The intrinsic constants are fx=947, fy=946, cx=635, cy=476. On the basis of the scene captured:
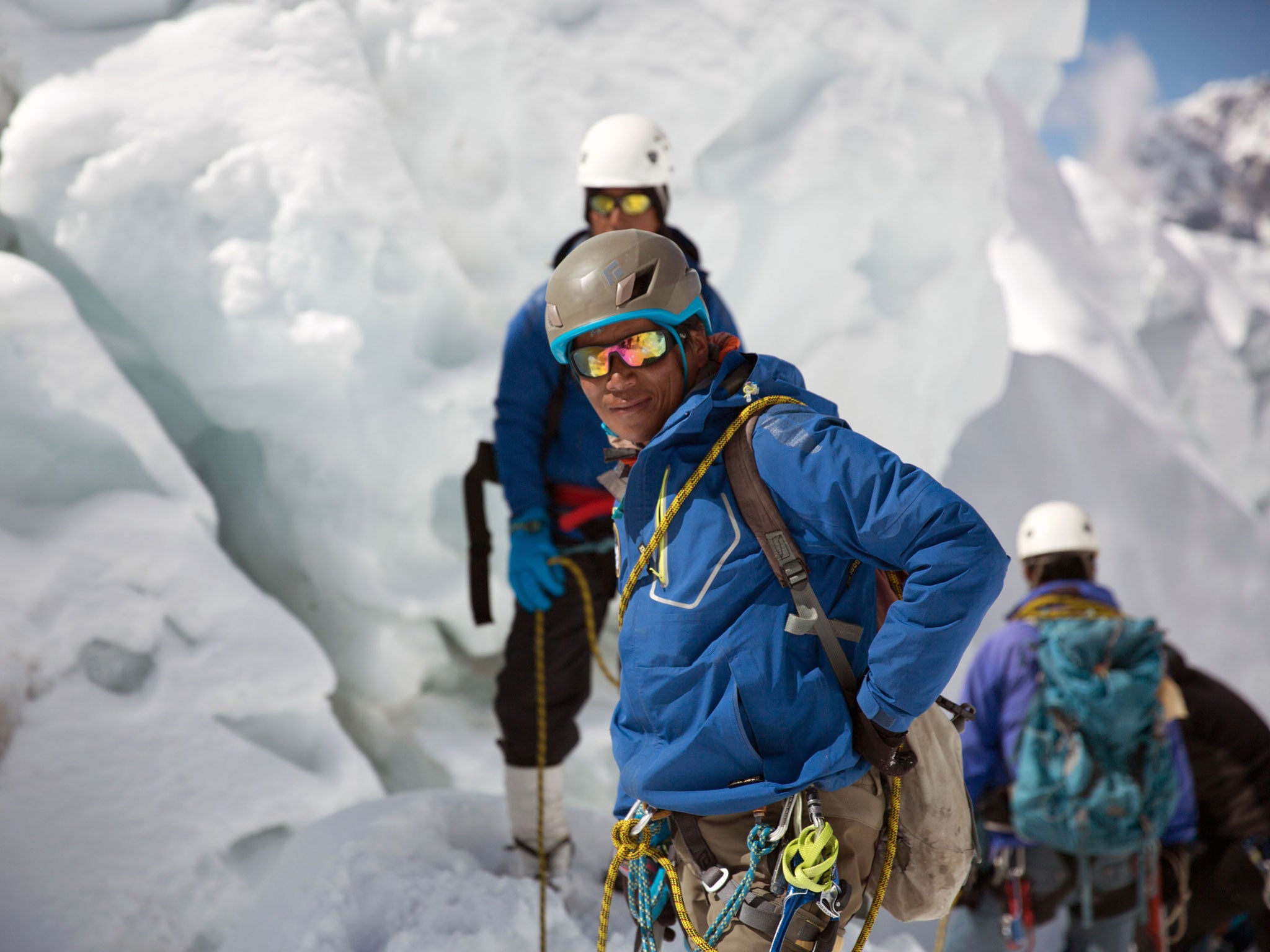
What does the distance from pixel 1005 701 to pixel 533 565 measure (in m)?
1.48

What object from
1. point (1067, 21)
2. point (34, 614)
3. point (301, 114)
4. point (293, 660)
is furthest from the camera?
point (1067, 21)

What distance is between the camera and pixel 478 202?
4379 mm

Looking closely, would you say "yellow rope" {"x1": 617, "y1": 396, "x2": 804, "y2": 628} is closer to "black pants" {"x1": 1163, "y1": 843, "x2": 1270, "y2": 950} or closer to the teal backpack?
the teal backpack

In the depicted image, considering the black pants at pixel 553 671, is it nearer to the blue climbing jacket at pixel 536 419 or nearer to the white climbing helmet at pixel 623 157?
the blue climbing jacket at pixel 536 419

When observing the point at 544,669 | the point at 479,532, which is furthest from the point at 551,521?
the point at 544,669

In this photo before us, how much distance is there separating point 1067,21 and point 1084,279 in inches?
135

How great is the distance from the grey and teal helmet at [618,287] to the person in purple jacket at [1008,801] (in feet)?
6.00

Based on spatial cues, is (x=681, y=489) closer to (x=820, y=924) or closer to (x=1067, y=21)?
(x=820, y=924)

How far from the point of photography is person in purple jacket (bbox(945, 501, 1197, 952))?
281 centimetres

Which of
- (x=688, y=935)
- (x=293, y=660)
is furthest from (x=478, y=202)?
(x=688, y=935)

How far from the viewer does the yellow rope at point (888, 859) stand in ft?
4.87

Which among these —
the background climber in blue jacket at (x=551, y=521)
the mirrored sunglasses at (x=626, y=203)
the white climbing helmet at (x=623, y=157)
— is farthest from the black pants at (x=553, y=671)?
the white climbing helmet at (x=623, y=157)

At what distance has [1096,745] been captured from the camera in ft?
8.96

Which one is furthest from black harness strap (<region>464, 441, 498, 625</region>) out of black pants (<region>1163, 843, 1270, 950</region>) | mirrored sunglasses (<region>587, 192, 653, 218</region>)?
black pants (<region>1163, 843, 1270, 950</region>)
